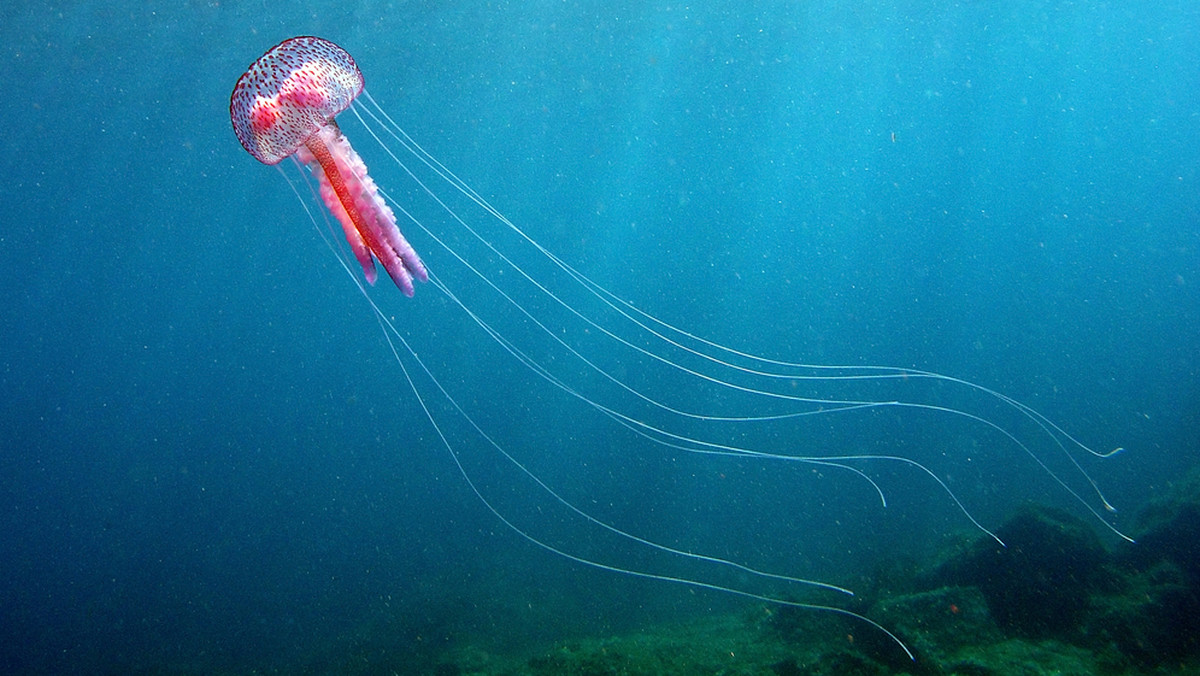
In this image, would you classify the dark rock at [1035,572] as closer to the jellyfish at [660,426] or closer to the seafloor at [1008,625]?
the seafloor at [1008,625]

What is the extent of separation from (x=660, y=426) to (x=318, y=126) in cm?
1872

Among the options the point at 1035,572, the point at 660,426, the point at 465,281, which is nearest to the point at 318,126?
the point at 1035,572

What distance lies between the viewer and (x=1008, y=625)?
15.9 feet

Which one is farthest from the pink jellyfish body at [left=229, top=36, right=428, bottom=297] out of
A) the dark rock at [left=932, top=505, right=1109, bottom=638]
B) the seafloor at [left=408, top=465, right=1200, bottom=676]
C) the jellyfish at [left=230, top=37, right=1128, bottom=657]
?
the dark rock at [left=932, top=505, right=1109, bottom=638]

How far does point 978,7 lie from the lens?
87.5 feet

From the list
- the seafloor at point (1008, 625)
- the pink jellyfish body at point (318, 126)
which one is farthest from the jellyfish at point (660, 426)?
the seafloor at point (1008, 625)

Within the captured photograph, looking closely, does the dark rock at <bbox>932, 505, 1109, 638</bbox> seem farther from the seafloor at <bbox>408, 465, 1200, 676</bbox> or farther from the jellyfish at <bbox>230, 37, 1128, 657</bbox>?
the jellyfish at <bbox>230, 37, 1128, 657</bbox>

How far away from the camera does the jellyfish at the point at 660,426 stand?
335 cm

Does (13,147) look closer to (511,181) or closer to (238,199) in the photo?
(238,199)

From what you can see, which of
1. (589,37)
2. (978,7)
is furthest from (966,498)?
(978,7)

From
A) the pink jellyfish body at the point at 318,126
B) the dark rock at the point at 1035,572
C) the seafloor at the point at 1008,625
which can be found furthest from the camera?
the dark rock at the point at 1035,572

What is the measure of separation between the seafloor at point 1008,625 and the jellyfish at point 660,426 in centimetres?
35

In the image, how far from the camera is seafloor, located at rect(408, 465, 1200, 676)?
4.01 meters

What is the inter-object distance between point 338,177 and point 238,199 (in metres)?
28.9
